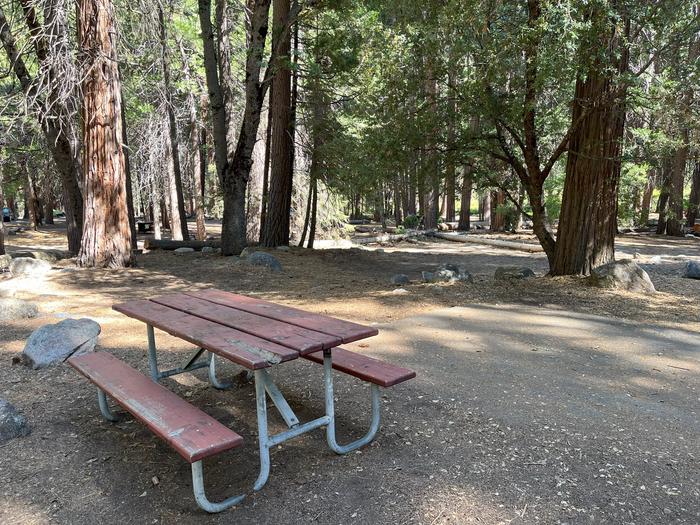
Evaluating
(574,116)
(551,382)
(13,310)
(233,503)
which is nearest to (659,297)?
(574,116)

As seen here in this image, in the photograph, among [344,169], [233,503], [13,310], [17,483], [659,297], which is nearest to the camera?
Result: [233,503]

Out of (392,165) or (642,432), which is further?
(392,165)

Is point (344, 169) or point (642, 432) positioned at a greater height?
point (344, 169)

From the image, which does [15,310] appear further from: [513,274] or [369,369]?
[513,274]

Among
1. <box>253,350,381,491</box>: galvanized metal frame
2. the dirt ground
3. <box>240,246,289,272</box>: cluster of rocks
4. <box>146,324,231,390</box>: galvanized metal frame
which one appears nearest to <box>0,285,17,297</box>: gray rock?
the dirt ground

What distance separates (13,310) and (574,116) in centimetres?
831

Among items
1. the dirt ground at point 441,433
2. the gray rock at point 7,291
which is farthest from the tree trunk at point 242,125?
the dirt ground at point 441,433

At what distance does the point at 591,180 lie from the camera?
8016mm

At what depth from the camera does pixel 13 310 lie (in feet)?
19.1

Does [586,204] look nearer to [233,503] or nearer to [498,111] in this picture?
[498,111]

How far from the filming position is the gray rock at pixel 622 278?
751cm

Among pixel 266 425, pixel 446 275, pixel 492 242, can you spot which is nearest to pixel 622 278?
pixel 446 275

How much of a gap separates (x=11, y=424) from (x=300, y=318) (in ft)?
6.23

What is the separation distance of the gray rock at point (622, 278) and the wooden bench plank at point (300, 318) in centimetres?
584
